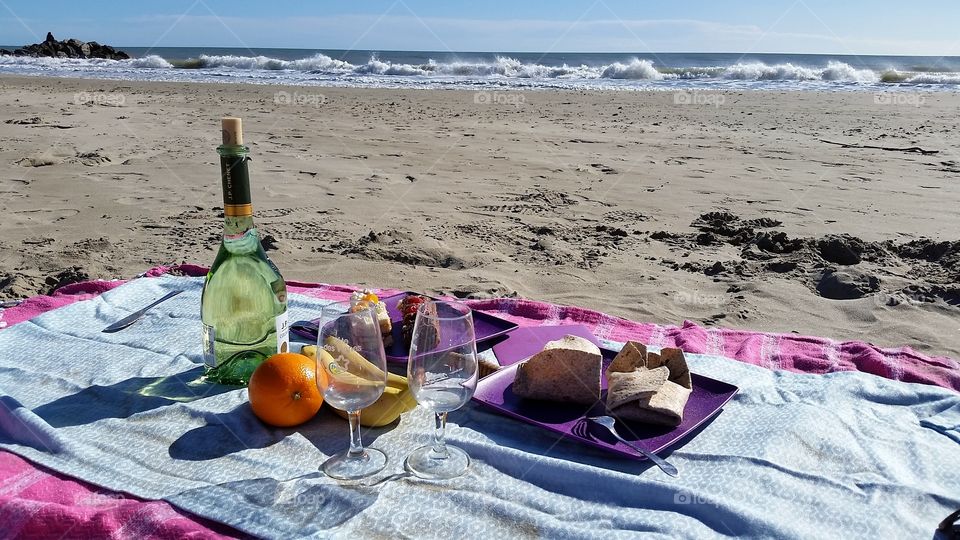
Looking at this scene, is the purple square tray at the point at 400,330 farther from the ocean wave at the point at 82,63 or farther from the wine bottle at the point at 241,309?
the ocean wave at the point at 82,63

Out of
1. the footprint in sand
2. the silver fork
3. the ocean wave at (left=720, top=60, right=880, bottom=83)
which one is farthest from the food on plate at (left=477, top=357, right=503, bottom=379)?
the ocean wave at (left=720, top=60, right=880, bottom=83)

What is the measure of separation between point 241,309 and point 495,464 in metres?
0.85

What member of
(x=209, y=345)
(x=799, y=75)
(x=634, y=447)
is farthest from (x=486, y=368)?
(x=799, y=75)

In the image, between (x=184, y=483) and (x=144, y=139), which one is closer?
(x=184, y=483)

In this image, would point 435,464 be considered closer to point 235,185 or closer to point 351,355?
point 351,355

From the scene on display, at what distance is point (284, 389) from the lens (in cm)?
183

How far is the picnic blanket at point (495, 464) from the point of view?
161cm

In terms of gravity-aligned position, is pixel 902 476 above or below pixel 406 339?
below

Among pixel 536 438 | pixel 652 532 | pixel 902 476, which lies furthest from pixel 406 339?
pixel 902 476

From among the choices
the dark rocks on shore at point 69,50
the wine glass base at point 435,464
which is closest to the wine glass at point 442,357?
the wine glass base at point 435,464

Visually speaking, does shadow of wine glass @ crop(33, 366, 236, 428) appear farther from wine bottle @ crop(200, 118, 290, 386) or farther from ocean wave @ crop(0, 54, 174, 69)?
ocean wave @ crop(0, 54, 174, 69)

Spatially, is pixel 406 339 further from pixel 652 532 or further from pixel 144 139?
pixel 144 139

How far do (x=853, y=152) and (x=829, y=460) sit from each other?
969 cm

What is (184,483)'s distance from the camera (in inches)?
67.2
